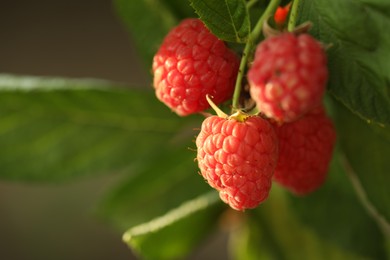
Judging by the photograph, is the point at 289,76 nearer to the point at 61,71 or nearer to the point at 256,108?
the point at 256,108

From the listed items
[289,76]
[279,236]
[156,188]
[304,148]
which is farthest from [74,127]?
[289,76]

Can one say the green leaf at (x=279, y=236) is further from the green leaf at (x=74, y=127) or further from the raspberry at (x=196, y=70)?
the raspberry at (x=196, y=70)

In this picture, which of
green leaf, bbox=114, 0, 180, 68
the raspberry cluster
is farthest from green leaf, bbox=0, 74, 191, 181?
the raspberry cluster

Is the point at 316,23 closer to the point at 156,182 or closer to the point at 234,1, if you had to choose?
the point at 234,1

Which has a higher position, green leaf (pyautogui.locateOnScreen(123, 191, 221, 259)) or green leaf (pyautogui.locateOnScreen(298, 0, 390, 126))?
green leaf (pyautogui.locateOnScreen(298, 0, 390, 126))

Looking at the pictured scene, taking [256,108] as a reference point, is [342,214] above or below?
below

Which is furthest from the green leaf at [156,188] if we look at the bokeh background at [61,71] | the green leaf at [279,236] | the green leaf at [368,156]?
the bokeh background at [61,71]

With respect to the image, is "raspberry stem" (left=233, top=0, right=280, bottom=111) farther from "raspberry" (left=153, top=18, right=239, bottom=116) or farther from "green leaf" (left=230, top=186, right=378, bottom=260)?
"green leaf" (left=230, top=186, right=378, bottom=260)

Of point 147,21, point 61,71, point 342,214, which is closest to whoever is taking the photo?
point 147,21
